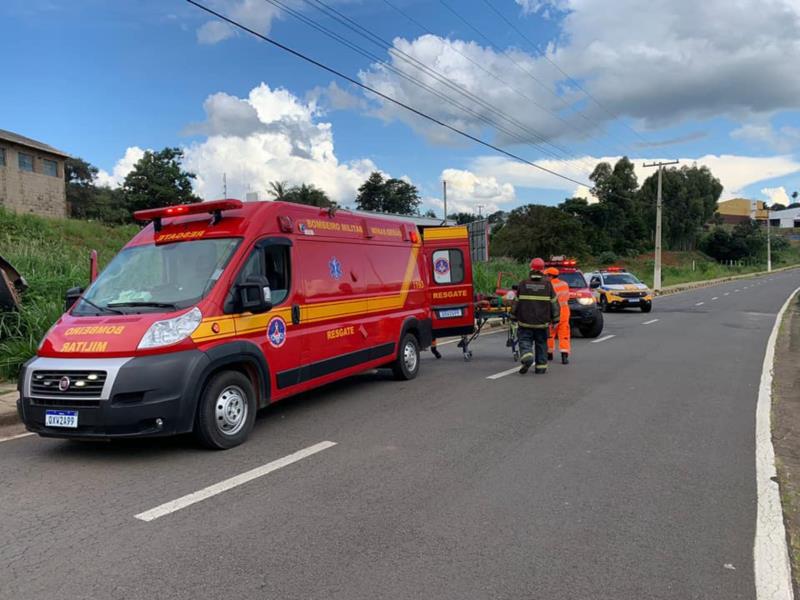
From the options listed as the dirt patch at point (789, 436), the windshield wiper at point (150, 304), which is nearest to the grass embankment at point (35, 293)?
the windshield wiper at point (150, 304)

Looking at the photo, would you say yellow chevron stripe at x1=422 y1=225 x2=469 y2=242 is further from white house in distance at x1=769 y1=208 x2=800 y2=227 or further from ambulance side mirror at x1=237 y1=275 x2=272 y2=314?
white house in distance at x1=769 y1=208 x2=800 y2=227

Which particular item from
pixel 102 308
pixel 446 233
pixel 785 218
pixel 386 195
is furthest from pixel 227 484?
pixel 785 218

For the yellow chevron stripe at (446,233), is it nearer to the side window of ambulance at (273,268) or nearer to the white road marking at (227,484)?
the side window of ambulance at (273,268)

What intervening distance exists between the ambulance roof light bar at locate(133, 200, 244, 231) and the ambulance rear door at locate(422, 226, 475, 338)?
5.68 meters

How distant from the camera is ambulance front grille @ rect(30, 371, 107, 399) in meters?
4.99

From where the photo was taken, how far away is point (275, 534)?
3.87m

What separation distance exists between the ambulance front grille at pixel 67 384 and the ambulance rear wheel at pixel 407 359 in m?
4.70

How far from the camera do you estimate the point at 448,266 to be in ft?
38.4

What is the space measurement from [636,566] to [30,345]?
8883mm

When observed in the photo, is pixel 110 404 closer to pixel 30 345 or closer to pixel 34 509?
pixel 34 509

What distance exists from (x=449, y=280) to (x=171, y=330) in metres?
7.09

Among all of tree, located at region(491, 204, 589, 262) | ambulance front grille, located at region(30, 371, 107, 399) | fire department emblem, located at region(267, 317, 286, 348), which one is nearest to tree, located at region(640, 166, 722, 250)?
tree, located at region(491, 204, 589, 262)

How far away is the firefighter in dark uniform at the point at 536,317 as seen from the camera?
976 centimetres

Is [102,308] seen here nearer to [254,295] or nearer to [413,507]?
[254,295]
